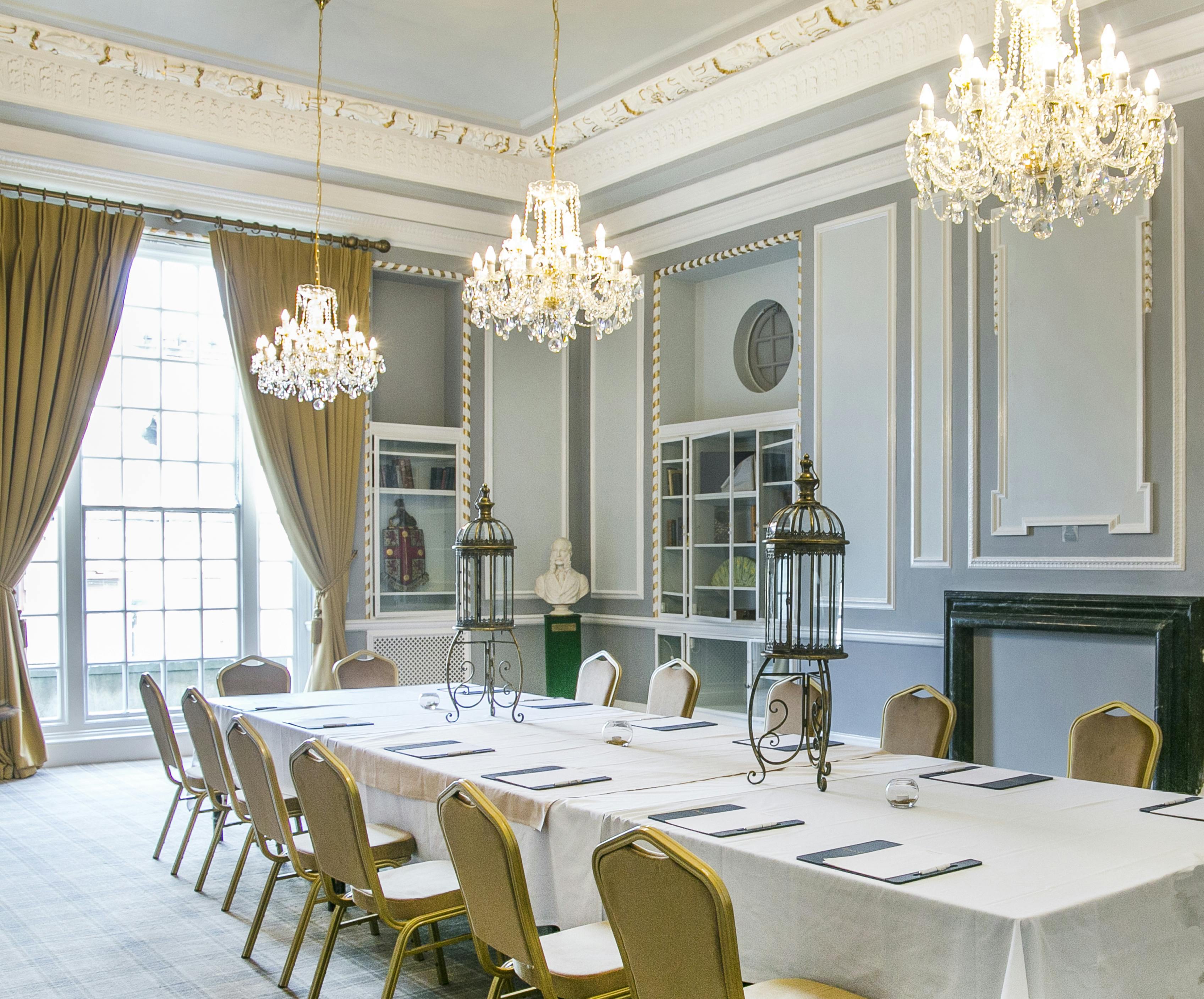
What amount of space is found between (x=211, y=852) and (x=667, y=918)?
125 inches

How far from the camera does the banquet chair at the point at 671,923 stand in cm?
203

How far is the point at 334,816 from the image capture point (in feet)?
10.3

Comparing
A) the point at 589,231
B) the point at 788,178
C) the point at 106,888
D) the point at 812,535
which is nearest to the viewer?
the point at 812,535

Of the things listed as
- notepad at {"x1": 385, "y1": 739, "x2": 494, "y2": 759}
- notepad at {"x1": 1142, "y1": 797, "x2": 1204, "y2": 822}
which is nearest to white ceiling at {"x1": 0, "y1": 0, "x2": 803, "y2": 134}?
notepad at {"x1": 385, "y1": 739, "x2": 494, "y2": 759}

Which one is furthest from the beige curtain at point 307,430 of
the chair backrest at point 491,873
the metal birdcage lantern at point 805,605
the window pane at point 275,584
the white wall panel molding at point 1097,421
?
Answer: the chair backrest at point 491,873

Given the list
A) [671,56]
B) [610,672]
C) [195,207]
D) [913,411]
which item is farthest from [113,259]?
[913,411]

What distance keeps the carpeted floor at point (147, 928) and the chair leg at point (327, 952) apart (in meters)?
0.22

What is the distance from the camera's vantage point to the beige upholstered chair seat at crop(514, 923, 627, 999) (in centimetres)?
258

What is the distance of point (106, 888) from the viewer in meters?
4.78

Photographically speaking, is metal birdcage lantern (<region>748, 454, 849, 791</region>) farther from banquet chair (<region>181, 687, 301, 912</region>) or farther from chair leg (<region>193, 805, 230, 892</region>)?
chair leg (<region>193, 805, 230, 892</region>)

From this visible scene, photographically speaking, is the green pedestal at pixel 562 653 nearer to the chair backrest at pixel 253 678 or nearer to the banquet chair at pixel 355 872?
the chair backrest at pixel 253 678

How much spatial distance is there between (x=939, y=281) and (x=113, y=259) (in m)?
5.10

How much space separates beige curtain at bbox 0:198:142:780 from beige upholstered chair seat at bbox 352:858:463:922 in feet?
14.8

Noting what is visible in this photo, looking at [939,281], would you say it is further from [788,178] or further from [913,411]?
[788,178]
